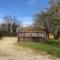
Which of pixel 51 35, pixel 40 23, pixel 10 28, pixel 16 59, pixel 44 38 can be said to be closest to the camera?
pixel 16 59

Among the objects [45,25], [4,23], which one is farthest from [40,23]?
[4,23]

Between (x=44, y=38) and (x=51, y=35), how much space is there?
76.7 feet

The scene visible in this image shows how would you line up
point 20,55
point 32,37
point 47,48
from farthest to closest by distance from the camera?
point 32,37
point 47,48
point 20,55

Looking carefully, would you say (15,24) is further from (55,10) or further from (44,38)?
(55,10)

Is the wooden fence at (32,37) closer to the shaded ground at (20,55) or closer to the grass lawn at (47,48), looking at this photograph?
the grass lawn at (47,48)

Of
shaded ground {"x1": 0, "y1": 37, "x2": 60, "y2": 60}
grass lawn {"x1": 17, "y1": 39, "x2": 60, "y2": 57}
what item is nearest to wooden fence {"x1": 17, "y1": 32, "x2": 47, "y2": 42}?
grass lawn {"x1": 17, "y1": 39, "x2": 60, "y2": 57}

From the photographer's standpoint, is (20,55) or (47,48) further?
(47,48)

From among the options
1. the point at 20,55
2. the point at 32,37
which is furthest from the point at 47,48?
the point at 32,37

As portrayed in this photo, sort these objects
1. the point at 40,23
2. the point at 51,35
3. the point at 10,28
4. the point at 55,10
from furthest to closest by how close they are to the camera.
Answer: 1. the point at 10,28
2. the point at 51,35
3. the point at 40,23
4. the point at 55,10

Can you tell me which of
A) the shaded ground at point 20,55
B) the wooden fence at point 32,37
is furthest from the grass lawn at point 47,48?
the wooden fence at point 32,37

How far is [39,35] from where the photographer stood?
102ft

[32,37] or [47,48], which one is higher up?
[32,37]

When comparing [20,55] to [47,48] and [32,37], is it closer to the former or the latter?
[47,48]

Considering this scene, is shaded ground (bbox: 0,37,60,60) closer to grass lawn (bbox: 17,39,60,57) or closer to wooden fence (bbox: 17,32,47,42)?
grass lawn (bbox: 17,39,60,57)
